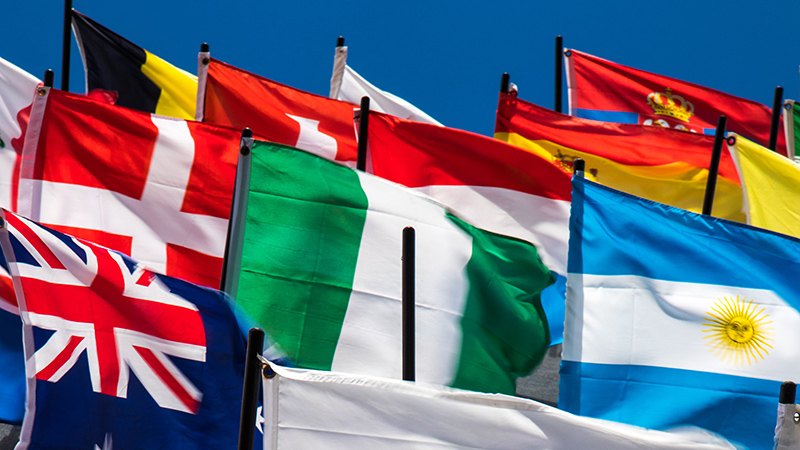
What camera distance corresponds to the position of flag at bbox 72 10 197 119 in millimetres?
6797

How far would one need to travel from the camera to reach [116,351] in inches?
141

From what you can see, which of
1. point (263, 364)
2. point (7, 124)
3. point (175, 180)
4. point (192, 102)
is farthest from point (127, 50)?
point (263, 364)

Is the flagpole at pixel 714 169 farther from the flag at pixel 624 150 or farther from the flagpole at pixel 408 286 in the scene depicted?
the flagpole at pixel 408 286

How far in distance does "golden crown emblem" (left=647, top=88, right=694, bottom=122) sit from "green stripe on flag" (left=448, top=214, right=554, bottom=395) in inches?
120

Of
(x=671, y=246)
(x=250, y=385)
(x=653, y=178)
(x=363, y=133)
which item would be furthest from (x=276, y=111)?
(x=250, y=385)

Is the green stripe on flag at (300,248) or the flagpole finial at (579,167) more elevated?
the flagpole finial at (579,167)

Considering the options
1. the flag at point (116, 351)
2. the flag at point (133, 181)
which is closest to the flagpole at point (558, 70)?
the flag at point (133, 181)

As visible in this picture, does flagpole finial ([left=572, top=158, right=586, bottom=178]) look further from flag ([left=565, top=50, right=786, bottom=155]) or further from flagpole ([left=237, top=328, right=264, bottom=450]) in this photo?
flag ([left=565, top=50, right=786, bottom=155])

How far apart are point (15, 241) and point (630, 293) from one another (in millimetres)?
2430

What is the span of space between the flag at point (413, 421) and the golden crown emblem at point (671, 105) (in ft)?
15.1

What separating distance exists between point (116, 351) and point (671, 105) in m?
5.04

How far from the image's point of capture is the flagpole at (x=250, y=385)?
3109 millimetres

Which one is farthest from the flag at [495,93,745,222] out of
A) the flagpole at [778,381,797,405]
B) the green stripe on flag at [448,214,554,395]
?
the flagpole at [778,381,797,405]

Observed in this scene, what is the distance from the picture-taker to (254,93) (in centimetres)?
666
